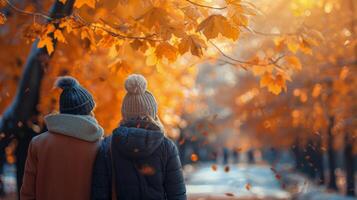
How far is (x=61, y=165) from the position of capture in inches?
175

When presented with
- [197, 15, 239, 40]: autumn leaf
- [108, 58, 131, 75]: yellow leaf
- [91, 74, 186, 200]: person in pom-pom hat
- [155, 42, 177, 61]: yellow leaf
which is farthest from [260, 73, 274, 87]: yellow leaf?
[91, 74, 186, 200]: person in pom-pom hat

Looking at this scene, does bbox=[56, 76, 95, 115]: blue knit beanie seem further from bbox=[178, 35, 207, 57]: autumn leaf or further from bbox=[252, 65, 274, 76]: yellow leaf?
bbox=[252, 65, 274, 76]: yellow leaf

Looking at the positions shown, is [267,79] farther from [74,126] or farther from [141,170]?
[74,126]

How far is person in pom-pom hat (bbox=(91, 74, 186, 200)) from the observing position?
4238mm

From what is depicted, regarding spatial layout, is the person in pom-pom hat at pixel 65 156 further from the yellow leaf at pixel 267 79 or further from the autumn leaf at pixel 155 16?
the yellow leaf at pixel 267 79

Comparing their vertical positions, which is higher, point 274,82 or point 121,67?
point 121,67

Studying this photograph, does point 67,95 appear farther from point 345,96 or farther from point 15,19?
point 345,96

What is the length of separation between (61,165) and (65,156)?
7 centimetres

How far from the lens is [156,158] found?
14.0ft

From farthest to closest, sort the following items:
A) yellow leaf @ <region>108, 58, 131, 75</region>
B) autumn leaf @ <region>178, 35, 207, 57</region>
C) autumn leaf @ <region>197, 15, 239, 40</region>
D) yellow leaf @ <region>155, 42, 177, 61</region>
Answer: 1. yellow leaf @ <region>108, 58, 131, 75</region>
2. yellow leaf @ <region>155, 42, 177, 61</region>
3. autumn leaf @ <region>178, 35, 207, 57</region>
4. autumn leaf @ <region>197, 15, 239, 40</region>

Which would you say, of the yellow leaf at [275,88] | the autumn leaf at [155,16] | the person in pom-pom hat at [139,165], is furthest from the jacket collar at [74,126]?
the yellow leaf at [275,88]

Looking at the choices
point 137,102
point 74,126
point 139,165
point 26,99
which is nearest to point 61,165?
point 74,126

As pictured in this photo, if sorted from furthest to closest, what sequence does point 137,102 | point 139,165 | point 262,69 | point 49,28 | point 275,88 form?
point 262,69 → point 275,88 → point 49,28 → point 137,102 → point 139,165

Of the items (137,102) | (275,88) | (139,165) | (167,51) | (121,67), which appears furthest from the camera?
(275,88)
